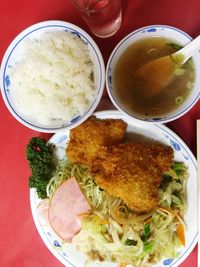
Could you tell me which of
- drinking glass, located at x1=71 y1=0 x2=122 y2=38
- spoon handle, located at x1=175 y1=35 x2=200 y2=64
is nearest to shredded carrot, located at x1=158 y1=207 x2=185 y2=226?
spoon handle, located at x1=175 y1=35 x2=200 y2=64

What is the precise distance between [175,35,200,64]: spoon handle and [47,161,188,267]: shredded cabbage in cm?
47

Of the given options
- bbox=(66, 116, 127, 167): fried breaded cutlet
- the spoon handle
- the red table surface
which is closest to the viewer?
the spoon handle

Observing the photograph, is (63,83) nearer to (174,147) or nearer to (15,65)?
(15,65)

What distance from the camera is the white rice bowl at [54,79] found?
75.4 inches

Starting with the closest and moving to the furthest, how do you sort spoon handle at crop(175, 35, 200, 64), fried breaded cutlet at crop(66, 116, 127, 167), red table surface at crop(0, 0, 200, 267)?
spoon handle at crop(175, 35, 200, 64) < fried breaded cutlet at crop(66, 116, 127, 167) < red table surface at crop(0, 0, 200, 267)

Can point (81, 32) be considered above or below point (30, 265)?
above

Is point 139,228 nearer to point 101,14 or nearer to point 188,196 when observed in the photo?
point 188,196

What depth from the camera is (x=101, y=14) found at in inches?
76.2

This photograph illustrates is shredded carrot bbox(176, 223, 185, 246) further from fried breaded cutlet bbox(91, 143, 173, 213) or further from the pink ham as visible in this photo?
the pink ham

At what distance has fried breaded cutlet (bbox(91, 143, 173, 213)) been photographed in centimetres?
189

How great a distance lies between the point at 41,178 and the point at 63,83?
45cm

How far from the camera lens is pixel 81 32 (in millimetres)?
1967

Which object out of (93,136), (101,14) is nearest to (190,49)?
(101,14)

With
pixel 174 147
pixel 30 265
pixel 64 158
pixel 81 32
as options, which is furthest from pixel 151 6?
pixel 30 265
